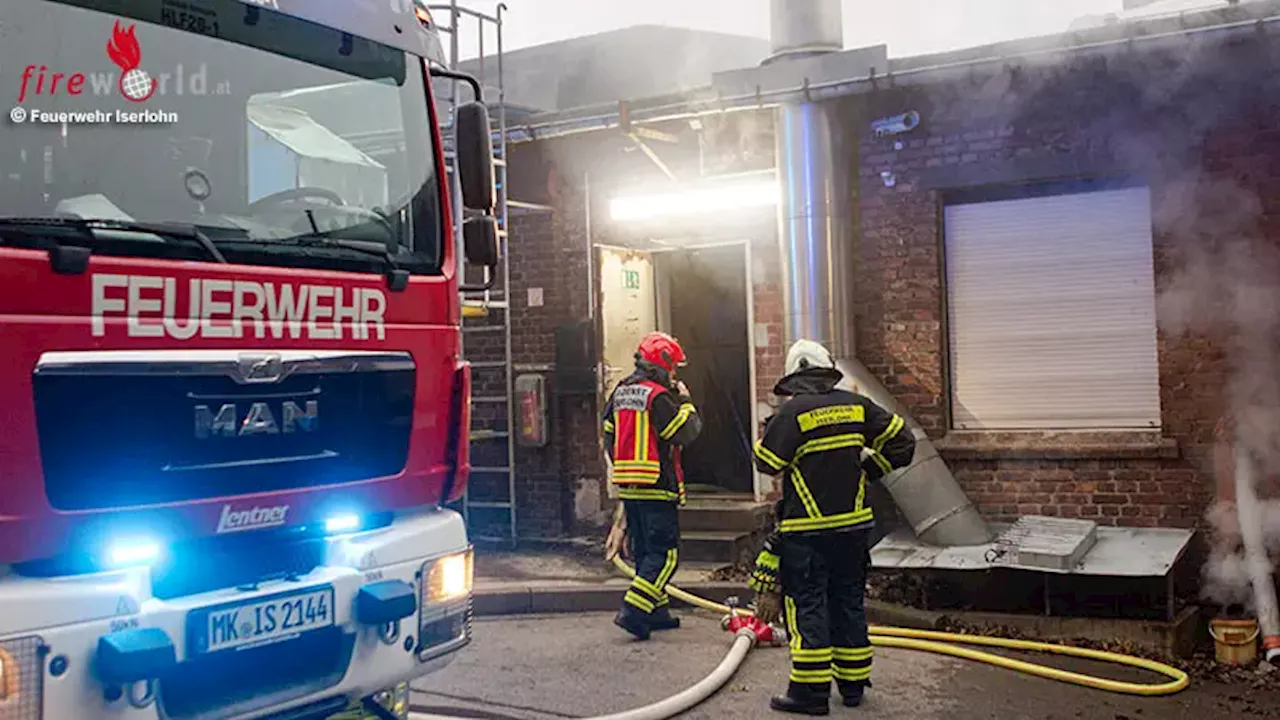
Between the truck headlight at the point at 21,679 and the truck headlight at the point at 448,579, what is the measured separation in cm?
129

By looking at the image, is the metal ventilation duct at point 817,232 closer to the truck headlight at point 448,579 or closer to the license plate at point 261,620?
the truck headlight at point 448,579

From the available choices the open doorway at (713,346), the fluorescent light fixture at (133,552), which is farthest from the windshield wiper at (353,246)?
the open doorway at (713,346)

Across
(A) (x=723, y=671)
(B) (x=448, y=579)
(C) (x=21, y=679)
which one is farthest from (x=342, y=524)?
(A) (x=723, y=671)

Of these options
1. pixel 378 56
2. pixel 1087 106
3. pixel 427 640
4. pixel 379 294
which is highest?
pixel 1087 106

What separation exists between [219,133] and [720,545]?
602 centimetres

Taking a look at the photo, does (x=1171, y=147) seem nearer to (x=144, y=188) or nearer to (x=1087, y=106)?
(x=1087, y=106)

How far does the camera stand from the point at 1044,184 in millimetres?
8367

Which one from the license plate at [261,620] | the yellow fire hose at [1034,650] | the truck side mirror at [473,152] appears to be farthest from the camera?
the yellow fire hose at [1034,650]

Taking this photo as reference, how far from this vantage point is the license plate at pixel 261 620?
328cm

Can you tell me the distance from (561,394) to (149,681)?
23.3 feet

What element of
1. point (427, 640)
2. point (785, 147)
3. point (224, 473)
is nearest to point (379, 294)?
point (224, 473)

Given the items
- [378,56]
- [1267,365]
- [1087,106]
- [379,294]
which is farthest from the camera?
[1087,106]

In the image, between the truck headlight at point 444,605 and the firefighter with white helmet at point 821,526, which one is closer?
the truck headlight at point 444,605

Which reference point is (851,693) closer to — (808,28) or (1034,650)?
(1034,650)
